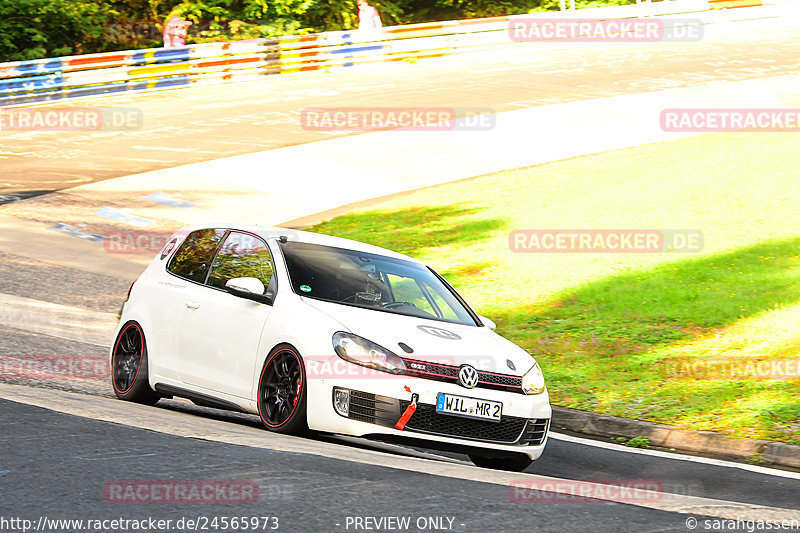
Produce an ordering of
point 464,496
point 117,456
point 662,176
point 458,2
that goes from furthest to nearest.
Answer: point 458,2
point 662,176
point 117,456
point 464,496

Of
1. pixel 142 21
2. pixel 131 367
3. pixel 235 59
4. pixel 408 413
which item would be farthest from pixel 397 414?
pixel 142 21

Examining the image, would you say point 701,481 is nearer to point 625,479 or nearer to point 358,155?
point 625,479

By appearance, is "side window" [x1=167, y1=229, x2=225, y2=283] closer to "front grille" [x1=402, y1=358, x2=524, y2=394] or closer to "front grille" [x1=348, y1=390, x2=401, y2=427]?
"front grille" [x1=348, y1=390, x2=401, y2=427]

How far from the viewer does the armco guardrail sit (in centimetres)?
2850

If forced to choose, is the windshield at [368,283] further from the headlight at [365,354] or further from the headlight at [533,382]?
the headlight at [533,382]

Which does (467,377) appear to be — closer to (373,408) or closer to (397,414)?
(397,414)

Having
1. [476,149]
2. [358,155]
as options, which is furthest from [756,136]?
[358,155]

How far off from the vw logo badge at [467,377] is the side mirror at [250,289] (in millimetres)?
1565

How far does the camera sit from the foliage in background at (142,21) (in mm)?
33562

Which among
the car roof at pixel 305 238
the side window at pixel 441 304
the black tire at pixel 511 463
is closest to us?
the black tire at pixel 511 463

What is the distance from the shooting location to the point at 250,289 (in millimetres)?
7738

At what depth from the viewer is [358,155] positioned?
79.8 feet

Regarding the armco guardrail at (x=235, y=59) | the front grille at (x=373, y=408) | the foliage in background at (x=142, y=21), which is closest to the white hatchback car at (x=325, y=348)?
the front grille at (x=373, y=408)

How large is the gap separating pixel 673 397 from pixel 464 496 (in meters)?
5.23
